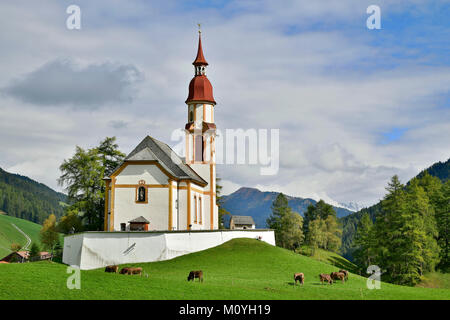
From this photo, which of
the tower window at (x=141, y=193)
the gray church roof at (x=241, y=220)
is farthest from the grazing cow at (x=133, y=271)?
the gray church roof at (x=241, y=220)

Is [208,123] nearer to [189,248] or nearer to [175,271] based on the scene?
[189,248]

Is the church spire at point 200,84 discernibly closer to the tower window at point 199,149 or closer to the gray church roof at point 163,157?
the tower window at point 199,149

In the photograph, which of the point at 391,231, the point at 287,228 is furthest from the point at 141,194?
the point at 287,228

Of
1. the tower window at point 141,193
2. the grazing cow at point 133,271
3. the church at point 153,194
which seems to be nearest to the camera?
the grazing cow at point 133,271

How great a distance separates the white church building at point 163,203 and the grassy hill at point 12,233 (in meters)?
92.2

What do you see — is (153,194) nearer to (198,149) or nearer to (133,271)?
(198,149)

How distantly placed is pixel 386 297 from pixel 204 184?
114ft

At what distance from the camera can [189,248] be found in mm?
47375

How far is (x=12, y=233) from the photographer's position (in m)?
166

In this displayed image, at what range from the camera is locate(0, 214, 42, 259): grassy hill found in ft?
487

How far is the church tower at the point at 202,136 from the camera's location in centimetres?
6056

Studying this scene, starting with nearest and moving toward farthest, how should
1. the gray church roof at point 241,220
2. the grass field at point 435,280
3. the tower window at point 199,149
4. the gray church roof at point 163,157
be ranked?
the gray church roof at point 163,157 < the grass field at point 435,280 < the tower window at point 199,149 < the gray church roof at point 241,220

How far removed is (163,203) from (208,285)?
25.0 meters
